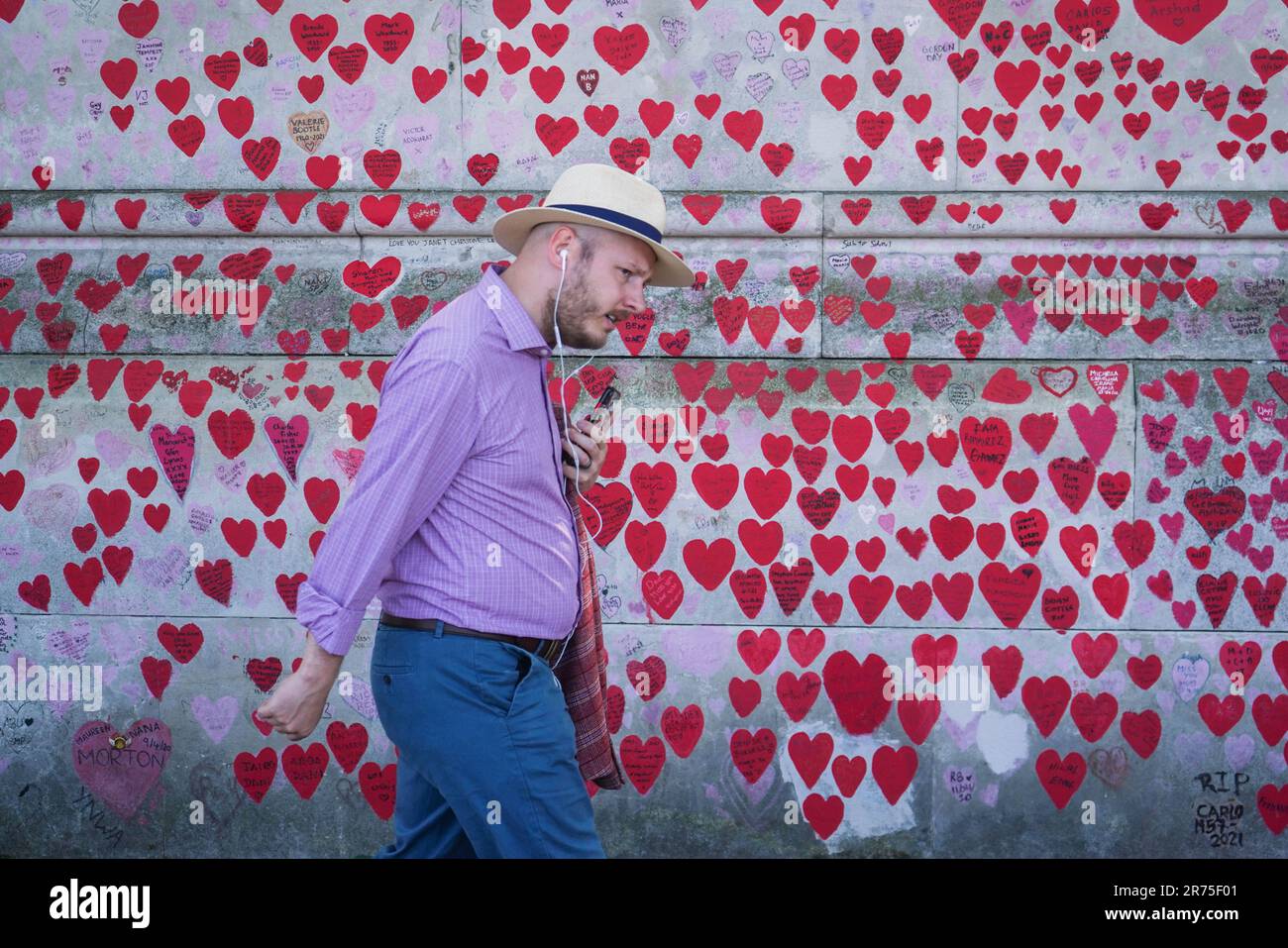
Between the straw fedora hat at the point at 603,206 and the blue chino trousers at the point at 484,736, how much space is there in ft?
3.57

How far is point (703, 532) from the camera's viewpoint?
15.4 ft

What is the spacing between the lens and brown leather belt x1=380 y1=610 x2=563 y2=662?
2613 mm

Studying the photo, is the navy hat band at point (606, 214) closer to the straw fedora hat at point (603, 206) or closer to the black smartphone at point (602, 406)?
the straw fedora hat at point (603, 206)

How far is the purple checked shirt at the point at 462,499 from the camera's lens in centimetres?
248

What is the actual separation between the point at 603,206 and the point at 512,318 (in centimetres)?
39

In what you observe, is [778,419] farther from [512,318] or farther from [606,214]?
[512,318]

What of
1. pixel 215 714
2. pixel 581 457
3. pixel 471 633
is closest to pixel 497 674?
pixel 471 633

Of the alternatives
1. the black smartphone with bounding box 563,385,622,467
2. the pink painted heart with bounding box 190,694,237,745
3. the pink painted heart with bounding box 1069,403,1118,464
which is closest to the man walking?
the black smartphone with bounding box 563,385,622,467

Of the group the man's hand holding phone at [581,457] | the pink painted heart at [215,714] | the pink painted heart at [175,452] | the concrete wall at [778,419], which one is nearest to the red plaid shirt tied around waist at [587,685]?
the man's hand holding phone at [581,457]

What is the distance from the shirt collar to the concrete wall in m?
1.93

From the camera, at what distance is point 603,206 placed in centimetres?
285

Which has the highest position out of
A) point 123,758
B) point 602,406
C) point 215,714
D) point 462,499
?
point 602,406

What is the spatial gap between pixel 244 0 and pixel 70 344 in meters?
1.65

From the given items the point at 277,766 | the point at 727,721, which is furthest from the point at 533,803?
the point at 277,766
